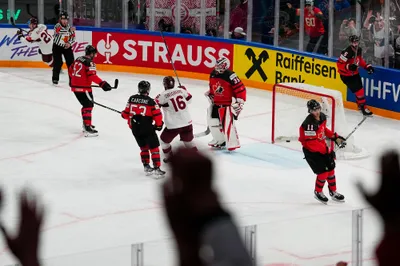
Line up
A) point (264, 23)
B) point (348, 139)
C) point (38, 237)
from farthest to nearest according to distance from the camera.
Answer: point (264, 23)
point (348, 139)
point (38, 237)

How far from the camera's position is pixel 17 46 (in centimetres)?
1648

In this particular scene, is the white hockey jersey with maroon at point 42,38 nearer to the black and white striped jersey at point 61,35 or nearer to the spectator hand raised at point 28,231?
the black and white striped jersey at point 61,35

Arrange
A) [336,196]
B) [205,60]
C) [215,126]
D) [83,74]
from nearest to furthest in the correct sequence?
[336,196], [215,126], [83,74], [205,60]

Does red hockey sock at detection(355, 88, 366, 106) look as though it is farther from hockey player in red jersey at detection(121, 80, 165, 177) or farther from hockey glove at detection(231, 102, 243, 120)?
hockey player in red jersey at detection(121, 80, 165, 177)

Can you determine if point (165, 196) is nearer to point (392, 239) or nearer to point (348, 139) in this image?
point (392, 239)

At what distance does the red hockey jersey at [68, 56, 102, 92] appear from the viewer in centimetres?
1074

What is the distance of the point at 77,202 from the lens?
26.6ft

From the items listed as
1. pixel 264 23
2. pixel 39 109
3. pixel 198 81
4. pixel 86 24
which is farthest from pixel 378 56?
pixel 86 24

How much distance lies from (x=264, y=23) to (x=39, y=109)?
4.56 m

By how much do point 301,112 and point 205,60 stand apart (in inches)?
212

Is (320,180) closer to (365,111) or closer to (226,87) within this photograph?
(226,87)

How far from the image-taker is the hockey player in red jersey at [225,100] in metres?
9.97

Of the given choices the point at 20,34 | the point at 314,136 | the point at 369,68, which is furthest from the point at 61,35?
the point at 314,136

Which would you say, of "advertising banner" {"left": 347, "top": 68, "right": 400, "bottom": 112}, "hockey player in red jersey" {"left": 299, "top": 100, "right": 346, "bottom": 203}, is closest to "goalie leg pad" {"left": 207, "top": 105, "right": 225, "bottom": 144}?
"hockey player in red jersey" {"left": 299, "top": 100, "right": 346, "bottom": 203}
